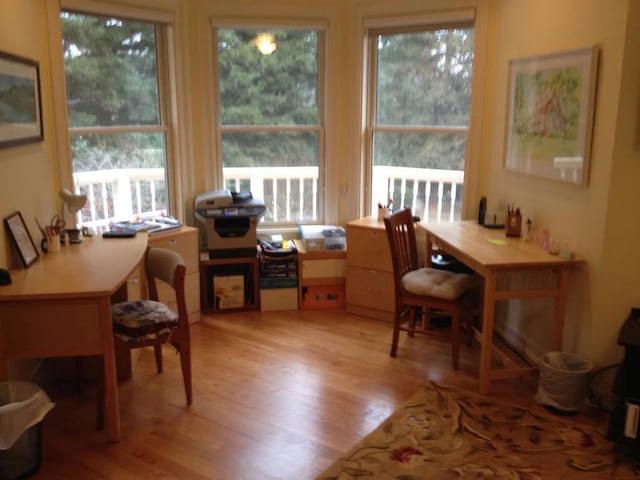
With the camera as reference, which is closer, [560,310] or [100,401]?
[100,401]

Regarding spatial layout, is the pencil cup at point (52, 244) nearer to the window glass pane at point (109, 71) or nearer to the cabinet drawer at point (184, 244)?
the cabinet drawer at point (184, 244)

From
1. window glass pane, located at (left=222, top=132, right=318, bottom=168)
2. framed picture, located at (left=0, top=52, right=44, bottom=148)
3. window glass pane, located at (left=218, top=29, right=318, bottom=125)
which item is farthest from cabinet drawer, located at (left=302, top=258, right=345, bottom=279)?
framed picture, located at (left=0, top=52, right=44, bottom=148)

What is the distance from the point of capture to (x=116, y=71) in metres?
3.79

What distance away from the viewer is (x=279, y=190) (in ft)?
14.8

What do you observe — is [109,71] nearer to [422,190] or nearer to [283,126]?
[283,126]

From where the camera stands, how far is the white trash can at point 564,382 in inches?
107

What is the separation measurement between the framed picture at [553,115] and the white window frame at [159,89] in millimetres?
2269

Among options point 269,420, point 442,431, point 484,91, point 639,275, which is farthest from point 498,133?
point 269,420

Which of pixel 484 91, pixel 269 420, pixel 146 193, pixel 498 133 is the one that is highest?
pixel 484 91

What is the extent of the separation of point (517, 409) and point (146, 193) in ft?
9.33

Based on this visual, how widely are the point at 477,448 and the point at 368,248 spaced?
69.5 inches

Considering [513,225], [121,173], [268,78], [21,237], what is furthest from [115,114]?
[513,225]

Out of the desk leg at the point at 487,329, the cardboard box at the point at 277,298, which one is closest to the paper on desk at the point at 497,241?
the desk leg at the point at 487,329

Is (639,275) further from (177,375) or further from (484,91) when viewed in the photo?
(177,375)
